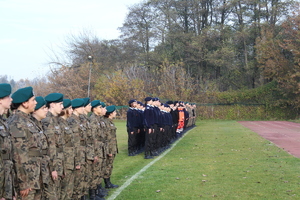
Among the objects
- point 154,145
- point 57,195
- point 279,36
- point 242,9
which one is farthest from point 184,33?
point 57,195

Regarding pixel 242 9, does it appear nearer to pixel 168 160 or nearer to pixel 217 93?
pixel 217 93

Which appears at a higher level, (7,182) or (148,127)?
(148,127)

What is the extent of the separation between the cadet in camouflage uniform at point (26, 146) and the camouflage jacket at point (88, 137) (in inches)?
79.2

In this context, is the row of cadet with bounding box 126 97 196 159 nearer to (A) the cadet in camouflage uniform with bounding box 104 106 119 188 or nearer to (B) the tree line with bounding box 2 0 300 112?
(A) the cadet in camouflage uniform with bounding box 104 106 119 188

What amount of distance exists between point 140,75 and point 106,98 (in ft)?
19.9

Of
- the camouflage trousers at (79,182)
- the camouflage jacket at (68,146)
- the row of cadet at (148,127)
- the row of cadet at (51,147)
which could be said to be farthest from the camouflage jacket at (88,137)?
the row of cadet at (148,127)

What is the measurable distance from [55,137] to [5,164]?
1468mm

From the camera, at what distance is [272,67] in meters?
42.0

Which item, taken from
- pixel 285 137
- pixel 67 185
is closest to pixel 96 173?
pixel 67 185

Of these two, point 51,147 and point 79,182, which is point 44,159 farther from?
point 79,182

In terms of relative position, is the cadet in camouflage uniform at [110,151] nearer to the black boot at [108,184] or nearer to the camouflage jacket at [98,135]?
the black boot at [108,184]

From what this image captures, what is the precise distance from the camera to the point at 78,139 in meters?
→ 6.46

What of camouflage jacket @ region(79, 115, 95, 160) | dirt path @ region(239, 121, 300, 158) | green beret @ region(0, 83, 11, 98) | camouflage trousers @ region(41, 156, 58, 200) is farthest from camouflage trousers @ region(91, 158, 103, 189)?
dirt path @ region(239, 121, 300, 158)

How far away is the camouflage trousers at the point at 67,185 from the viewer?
232 inches
